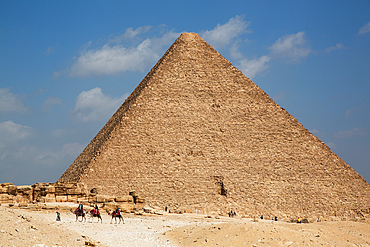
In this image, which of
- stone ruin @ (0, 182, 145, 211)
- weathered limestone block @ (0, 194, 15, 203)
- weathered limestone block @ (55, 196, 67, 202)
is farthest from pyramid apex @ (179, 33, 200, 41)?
weathered limestone block @ (0, 194, 15, 203)

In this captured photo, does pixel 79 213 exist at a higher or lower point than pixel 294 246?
higher

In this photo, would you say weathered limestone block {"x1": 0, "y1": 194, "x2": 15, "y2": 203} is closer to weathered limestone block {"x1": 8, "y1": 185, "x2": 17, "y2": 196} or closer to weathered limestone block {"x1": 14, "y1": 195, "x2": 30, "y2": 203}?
weathered limestone block {"x1": 14, "y1": 195, "x2": 30, "y2": 203}

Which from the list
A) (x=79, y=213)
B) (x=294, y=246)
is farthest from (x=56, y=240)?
(x=294, y=246)

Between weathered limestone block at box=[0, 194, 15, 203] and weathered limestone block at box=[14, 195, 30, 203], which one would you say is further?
weathered limestone block at box=[14, 195, 30, 203]

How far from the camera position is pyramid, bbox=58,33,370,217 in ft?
102

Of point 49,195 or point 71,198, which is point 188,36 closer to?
point 71,198

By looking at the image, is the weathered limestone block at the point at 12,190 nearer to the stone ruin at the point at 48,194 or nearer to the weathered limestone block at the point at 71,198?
the stone ruin at the point at 48,194

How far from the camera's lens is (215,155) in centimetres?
3331

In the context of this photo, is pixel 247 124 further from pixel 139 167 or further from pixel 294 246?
pixel 294 246

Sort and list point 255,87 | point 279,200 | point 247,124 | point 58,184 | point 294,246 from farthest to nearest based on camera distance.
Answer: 1. point 255,87
2. point 247,124
3. point 279,200
4. point 58,184
5. point 294,246

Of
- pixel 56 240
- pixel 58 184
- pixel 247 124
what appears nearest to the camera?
pixel 56 240

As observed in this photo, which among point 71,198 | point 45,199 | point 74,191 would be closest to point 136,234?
point 45,199

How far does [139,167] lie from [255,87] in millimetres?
12920

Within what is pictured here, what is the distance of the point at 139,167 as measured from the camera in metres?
32.4
